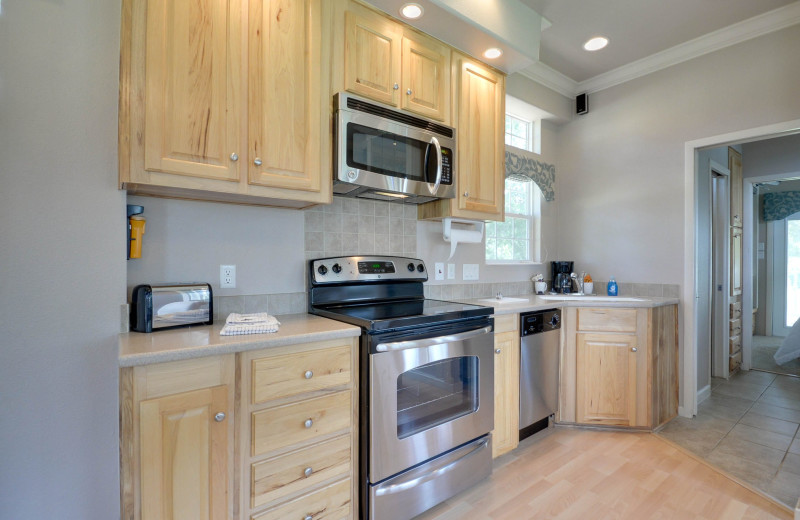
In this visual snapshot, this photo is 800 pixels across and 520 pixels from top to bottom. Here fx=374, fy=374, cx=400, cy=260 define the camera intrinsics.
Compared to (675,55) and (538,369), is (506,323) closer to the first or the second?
(538,369)

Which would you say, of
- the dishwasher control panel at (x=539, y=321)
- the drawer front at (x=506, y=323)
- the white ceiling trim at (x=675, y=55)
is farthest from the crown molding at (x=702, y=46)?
the drawer front at (x=506, y=323)

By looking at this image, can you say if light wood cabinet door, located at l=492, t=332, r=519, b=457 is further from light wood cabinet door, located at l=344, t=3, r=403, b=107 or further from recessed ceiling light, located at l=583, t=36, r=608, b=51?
recessed ceiling light, located at l=583, t=36, r=608, b=51

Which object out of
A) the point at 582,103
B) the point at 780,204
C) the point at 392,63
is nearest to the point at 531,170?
the point at 582,103

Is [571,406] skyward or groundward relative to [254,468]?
groundward

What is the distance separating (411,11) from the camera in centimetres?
Result: 190

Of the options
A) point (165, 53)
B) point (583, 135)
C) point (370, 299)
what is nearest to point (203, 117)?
point (165, 53)

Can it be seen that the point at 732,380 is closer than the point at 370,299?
No

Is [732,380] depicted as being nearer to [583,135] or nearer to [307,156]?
[583,135]

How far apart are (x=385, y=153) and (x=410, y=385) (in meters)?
1.15

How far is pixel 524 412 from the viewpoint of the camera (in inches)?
95.1

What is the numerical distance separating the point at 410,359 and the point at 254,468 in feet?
2.35

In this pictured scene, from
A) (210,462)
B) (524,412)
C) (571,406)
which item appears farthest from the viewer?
(571,406)

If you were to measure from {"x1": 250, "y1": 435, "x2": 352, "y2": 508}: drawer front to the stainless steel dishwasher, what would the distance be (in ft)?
4.36

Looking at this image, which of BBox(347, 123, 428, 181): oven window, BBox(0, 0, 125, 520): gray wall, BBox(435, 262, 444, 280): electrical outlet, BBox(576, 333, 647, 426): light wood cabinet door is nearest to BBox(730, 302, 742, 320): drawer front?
BBox(576, 333, 647, 426): light wood cabinet door
